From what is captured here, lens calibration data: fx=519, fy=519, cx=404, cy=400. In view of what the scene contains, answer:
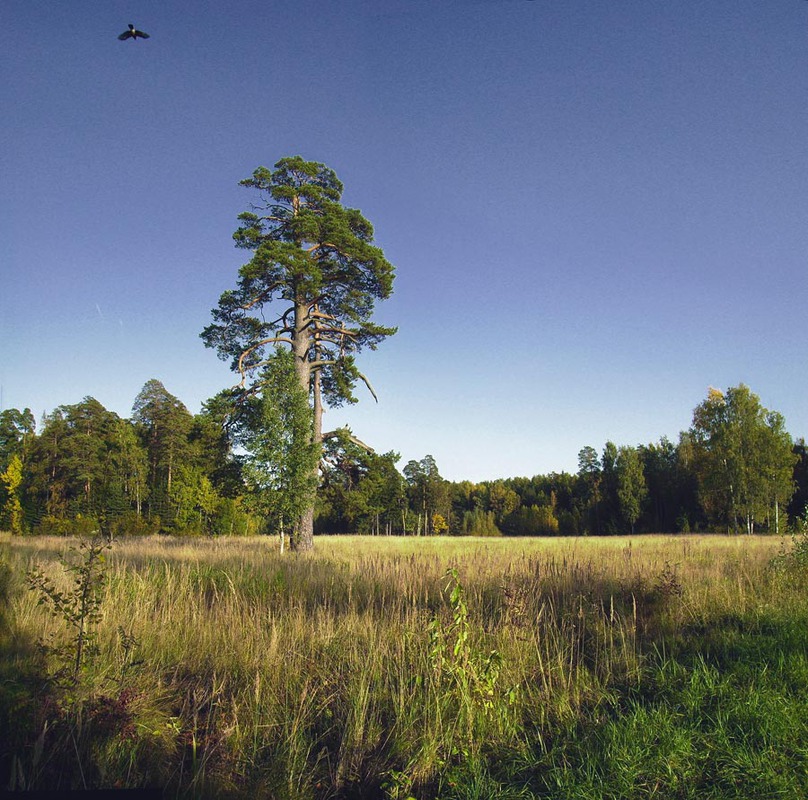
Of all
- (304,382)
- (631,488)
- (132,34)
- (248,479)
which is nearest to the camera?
(132,34)

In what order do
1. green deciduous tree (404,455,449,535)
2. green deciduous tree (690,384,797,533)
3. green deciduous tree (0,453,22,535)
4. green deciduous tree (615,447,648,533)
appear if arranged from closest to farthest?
green deciduous tree (690,384,797,533)
green deciduous tree (0,453,22,535)
green deciduous tree (615,447,648,533)
green deciduous tree (404,455,449,535)

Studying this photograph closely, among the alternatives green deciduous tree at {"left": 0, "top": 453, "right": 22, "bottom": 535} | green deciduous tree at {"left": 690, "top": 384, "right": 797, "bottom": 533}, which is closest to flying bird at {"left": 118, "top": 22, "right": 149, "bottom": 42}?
green deciduous tree at {"left": 690, "top": 384, "right": 797, "bottom": 533}

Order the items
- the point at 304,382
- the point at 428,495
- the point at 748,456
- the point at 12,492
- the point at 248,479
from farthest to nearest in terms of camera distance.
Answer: the point at 428,495
the point at 12,492
the point at 748,456
the point at 304,382
the point at 248,479

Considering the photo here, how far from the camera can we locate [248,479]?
50.1 feet

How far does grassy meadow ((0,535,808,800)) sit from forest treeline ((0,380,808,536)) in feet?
35.4

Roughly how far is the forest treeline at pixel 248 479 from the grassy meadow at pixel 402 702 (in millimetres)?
10802

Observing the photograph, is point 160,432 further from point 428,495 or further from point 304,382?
point 428,495

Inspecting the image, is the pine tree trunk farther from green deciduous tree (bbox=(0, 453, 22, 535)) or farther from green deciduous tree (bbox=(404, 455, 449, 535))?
green deciduous tree (bbox=(404, 455, 449, 535))

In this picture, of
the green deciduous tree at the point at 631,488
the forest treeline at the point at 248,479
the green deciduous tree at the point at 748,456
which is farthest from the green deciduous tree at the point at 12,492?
the green deciduous tree at the point at 631,488

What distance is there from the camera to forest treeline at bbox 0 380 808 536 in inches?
755

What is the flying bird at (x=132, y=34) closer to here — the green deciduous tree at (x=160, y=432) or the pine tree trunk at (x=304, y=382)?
the pine tree trunk at (x=304, y=382)

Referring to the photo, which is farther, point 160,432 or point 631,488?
point 631,488

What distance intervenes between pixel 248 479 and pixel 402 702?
41.0 feet

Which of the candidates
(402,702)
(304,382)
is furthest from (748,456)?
(402,702)
